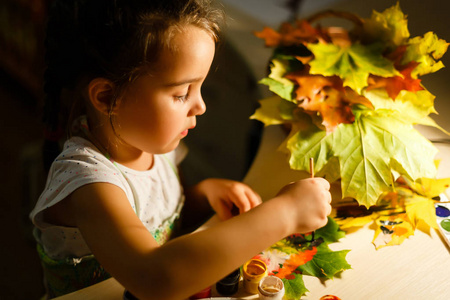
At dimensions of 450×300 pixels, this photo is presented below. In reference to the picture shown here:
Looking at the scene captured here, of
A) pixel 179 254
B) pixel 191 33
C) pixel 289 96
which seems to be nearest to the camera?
pixel 179 254

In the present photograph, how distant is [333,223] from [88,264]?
521 millimetres

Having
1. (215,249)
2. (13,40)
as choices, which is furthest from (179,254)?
(13,40)

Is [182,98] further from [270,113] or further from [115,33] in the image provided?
[270,113]

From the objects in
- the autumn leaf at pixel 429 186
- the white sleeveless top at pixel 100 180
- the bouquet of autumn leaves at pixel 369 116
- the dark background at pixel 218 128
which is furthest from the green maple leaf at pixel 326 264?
the dark background at pixel 218 128

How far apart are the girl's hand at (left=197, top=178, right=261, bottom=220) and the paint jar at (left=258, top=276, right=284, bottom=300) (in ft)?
0.74

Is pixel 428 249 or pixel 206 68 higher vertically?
pixel 206 68

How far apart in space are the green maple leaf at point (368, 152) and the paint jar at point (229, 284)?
0.28 m

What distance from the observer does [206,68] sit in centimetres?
75

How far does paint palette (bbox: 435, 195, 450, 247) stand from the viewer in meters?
0.81

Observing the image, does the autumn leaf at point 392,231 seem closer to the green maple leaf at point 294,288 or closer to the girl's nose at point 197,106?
the green maple leaf at point 294,288

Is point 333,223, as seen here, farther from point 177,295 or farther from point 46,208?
point 46,208

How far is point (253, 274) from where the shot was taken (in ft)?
2.34

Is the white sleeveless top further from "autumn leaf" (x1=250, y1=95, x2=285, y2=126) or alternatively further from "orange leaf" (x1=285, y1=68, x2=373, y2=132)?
"orange leaf" (x1=285, y1=68, x2=373, y2=132)

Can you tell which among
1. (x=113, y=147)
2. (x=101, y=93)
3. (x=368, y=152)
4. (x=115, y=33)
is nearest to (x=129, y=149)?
(x=113, y=147)
